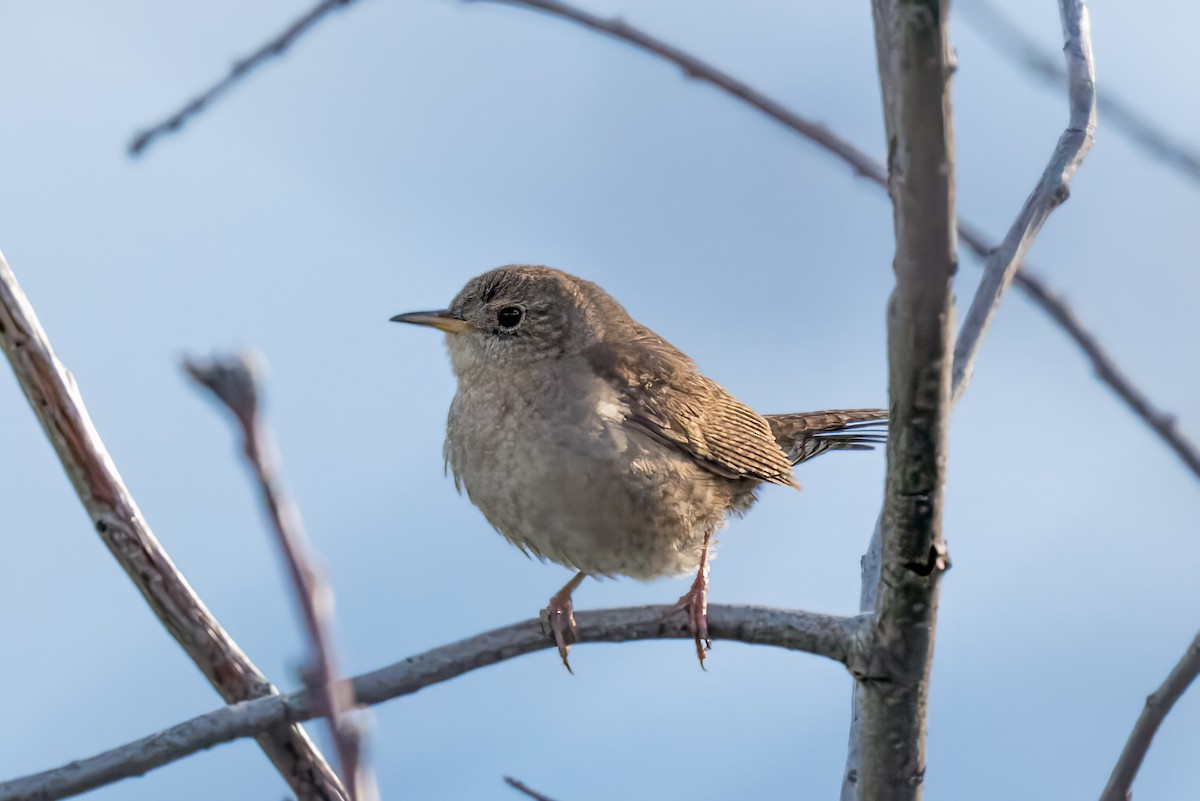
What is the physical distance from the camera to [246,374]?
2.09ft

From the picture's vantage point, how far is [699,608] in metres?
3.09

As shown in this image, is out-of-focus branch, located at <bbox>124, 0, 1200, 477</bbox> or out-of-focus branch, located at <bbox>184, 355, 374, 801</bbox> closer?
out-of-focus branch, located at <bbox>184, 355, 374, 801</bbox>

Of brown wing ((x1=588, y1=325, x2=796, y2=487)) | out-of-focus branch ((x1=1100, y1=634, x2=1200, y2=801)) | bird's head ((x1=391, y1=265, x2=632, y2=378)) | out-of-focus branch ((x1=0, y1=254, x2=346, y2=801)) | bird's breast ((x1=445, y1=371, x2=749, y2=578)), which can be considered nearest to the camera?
out-of-focus branch ((x1=1100, y1=634, x2=1200, y2=801))

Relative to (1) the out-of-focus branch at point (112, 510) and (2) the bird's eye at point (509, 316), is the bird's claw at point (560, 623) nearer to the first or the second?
(1) the out-of-focus branch at point (112, 510)

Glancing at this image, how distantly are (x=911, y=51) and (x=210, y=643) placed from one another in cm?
204

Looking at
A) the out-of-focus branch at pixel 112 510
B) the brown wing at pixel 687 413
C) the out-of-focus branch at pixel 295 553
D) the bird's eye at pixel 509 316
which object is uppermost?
the bird's eye at pixel 509 316

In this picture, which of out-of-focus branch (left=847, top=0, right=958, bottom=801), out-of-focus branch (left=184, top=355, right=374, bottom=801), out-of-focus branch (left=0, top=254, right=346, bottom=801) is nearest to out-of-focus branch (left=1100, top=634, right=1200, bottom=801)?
out-of-focus branch (left=847, top=0, right=958, bottom=801)

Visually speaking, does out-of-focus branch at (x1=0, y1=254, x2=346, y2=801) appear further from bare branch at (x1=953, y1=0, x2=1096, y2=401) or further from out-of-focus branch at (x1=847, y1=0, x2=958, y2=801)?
bare branch at (x1=953, y1=0, x2=1096, y2=401)

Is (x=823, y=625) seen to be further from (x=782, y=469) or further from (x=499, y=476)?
(x=782, y=469)

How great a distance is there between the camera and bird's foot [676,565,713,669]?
2.79m

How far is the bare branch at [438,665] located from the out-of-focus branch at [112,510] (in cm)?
30

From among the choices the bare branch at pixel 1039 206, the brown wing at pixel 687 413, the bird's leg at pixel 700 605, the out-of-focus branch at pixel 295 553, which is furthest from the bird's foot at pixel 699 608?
the out-of-focus branch at pixel 295 553

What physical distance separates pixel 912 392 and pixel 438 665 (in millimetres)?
1147

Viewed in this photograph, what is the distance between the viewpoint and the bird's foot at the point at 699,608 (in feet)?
9.16
